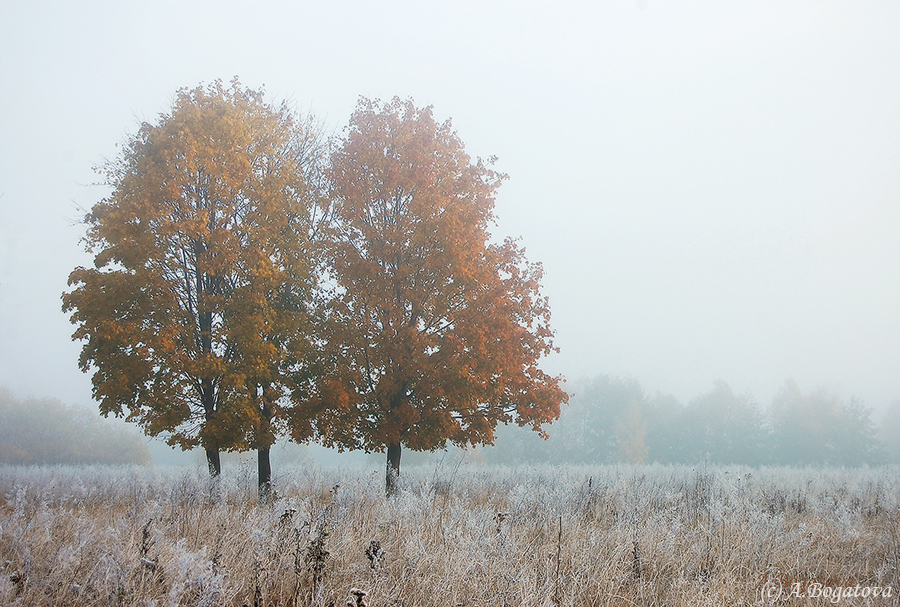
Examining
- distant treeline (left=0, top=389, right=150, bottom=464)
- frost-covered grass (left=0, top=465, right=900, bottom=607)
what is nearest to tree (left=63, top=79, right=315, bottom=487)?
frost-covered grass (left=0, top=465, right=900, bottom=607)

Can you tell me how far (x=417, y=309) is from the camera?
12883 millimetres

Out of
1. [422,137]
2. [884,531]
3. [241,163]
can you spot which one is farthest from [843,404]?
[241,163]

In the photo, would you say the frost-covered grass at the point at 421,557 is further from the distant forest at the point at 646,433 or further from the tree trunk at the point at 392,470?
the distant forest at the point at 646,433

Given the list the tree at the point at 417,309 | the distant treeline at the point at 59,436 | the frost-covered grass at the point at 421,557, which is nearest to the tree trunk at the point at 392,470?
the tree at the point at 417,309

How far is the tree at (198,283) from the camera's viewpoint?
12055 mm

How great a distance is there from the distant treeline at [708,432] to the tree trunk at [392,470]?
46490 mm

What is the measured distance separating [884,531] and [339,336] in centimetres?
1124

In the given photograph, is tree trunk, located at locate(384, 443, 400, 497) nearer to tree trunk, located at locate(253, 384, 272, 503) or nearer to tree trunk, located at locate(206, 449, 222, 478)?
tree trunk, located at locate(253, 384, 272, 503)

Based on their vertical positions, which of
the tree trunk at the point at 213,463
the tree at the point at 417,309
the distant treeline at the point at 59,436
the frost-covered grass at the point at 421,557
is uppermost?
the tree at the point at 417,309

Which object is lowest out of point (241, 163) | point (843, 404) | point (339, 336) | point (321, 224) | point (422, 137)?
point (843, 404)

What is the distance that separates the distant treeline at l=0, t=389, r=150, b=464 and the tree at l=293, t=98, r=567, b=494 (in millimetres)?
61134

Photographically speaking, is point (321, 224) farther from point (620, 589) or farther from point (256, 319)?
point (620, 589)

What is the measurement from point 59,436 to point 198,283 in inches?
2669

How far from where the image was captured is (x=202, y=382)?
13633 millimetres
